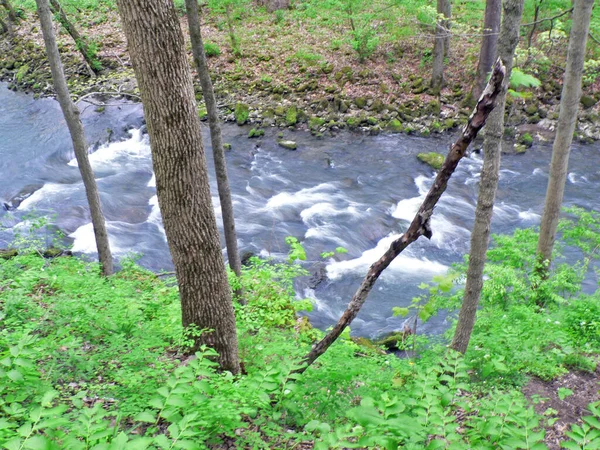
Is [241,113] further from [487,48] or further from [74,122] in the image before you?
[74,122]

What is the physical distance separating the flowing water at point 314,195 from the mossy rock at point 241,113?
52cm

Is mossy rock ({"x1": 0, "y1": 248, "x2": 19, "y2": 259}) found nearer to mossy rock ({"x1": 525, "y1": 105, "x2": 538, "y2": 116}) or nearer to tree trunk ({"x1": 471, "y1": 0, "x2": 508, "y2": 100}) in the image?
tree trunk ({"x1": 471, "y1": 0, "x2": 508, "y2": 100})

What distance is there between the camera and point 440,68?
57.8 feet

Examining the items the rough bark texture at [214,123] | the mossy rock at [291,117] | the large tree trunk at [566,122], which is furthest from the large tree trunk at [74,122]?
the mossy rock at [291,117]

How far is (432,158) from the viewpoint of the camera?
14.7 m

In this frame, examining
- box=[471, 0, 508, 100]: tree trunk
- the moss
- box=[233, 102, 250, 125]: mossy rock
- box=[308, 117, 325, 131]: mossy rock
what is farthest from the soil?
box=[233, 102, 250, 125]: mossy rock

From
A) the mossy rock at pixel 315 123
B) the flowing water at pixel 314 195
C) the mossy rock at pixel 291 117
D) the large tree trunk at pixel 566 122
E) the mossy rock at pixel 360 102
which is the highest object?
the large tree trunk at pixel 566 122

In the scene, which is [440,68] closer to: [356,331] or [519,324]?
[356,331]

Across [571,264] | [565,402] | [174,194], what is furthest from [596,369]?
[174,194]

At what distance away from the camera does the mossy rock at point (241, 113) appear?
1709 centimetres

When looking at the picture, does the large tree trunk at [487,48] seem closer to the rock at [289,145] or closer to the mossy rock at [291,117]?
the rock at [289,145]

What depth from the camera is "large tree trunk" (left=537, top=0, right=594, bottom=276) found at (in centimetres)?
626

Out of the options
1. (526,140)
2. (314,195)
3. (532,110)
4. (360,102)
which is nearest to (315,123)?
(360,102)

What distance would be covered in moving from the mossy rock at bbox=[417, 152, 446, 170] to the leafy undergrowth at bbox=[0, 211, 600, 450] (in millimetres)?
6307
